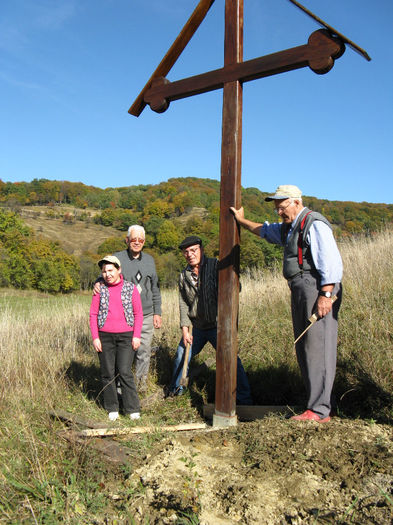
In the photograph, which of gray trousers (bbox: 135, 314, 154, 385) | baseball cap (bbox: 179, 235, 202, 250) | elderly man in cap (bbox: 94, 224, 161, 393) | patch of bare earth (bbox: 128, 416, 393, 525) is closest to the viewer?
patch of bare earth (bbox: 128, 416, 393, 525)

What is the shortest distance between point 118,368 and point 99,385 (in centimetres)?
106

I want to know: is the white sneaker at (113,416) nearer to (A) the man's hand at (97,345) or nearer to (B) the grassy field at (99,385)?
(B) the grassy field at (99,385)

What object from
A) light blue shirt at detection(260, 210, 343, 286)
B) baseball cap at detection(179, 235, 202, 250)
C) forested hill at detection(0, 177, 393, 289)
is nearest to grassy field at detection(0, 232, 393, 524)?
light blue shirt at detection(260, 210, 343, 286)

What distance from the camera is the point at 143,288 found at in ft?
15.8

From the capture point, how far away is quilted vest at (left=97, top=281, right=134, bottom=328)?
4.12 m

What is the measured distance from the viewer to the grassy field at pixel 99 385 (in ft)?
8.37

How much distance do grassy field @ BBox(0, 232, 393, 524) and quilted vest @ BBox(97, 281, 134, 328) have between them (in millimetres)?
885

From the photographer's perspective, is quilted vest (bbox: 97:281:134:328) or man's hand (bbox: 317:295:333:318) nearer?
man's hand (bbox: 317:295:333:318)

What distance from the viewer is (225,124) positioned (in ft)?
11.8

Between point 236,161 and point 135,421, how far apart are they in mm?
2554

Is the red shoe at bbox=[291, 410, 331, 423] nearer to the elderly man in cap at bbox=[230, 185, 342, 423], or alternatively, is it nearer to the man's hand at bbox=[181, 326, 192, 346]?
the elderly man in cap at bbox=[230, 185, 342, 423]

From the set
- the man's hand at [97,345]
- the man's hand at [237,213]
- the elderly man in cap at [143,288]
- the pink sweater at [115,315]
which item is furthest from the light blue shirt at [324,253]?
the man's hand at [97,345]

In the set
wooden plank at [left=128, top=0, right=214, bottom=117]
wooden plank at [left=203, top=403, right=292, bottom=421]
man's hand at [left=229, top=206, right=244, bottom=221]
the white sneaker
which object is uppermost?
wooden plank at [left=128, top=0, right=214, bottom=117]

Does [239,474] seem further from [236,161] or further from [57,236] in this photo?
[57,236]
